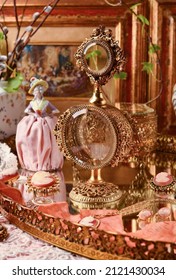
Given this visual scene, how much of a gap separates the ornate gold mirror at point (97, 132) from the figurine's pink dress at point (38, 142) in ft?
0.38

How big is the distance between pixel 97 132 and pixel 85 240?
0.83 ft

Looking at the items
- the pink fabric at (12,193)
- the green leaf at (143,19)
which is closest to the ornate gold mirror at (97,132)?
the pink fabric at (12,193)

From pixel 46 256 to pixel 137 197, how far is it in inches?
10.7

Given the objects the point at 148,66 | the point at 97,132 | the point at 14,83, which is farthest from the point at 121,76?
the point at 97,132

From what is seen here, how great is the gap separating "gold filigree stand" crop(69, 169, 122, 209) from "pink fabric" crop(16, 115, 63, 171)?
121 mm

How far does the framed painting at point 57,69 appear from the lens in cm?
157

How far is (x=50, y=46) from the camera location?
5.15ft

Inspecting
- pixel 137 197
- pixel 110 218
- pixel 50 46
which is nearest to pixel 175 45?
pixel 50 46

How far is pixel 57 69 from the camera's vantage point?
1.58 m

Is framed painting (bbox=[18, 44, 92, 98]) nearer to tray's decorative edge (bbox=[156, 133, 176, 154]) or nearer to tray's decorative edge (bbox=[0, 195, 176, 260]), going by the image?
tray's decorative edge (bbox=[156, 133, 176, 154])

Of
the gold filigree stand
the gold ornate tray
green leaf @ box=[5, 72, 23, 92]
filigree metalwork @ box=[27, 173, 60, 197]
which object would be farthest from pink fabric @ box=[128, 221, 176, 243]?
green leaf @ box=[5, 72, 23, 92]
